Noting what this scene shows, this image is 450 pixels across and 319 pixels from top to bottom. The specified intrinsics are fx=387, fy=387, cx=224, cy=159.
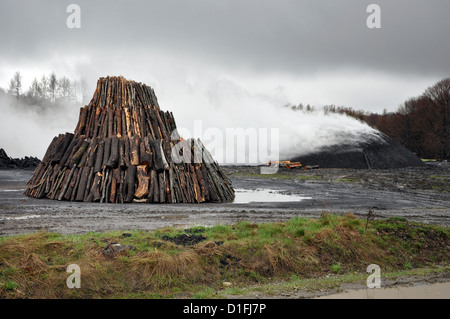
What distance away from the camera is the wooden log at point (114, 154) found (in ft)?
61.9

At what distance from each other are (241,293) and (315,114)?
155 ft

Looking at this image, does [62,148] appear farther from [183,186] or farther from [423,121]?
[423,121]

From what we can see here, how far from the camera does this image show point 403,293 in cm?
748

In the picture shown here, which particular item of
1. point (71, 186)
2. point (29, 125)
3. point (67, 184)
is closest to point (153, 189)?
point (71, 186)

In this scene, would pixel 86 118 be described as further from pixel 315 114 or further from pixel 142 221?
pixel 315 114

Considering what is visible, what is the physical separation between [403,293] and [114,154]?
15033 mm

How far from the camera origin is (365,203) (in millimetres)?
19141

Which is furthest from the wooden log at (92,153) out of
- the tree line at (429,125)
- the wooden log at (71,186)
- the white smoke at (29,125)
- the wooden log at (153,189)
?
the tree line at (429,125)

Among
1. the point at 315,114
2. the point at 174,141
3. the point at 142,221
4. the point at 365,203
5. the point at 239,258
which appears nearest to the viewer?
the point at 239,258

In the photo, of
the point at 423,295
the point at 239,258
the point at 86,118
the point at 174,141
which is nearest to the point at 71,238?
the point at 239,258

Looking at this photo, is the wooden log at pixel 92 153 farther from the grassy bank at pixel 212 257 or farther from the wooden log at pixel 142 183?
the grassy bank at pixel 212 257

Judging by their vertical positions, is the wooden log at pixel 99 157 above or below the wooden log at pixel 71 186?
above

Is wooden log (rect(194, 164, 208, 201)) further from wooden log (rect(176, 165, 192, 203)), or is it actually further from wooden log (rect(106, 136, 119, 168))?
wooden log (rect(106, 136, 119, 168))
